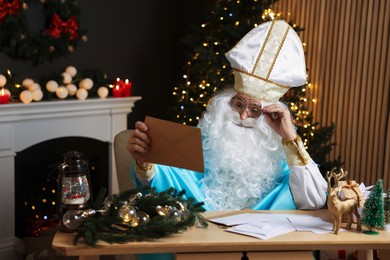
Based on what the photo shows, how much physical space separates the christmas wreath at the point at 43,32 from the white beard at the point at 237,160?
2.28 metres

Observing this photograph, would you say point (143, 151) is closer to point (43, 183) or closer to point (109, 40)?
point (43, 183)

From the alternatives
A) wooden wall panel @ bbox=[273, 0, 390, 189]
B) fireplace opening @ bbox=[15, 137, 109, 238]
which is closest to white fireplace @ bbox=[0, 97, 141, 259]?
fireplace opening @ bbox=[15, 137, 109, 238]

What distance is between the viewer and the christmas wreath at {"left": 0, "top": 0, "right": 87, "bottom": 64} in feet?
16.6

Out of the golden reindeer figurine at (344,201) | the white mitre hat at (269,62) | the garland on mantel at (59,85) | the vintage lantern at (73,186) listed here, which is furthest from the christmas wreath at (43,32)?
A: the golden reindeer figurine at (344,201)

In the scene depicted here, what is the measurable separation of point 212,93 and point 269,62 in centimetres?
190

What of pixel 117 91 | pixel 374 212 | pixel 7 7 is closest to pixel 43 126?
pixel 117 91

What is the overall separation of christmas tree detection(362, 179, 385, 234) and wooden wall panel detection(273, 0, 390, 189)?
240 centimetres

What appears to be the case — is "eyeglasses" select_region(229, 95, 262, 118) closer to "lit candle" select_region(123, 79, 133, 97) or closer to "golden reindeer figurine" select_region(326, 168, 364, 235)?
"golden reindeer figurine" select_region(326, 168, 364, 235)

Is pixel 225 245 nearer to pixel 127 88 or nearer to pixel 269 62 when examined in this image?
pixel 269 62

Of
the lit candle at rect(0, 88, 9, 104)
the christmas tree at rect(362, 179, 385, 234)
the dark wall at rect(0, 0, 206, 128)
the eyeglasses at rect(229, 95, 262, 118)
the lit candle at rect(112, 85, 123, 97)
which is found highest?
the dark wall at rect(0, 0, 206, 128)

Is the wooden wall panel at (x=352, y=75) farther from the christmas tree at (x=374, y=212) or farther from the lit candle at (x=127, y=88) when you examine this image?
the christmas tree at (x=374, y=212)

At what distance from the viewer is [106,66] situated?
19.6 feet

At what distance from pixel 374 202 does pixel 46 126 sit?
3407 millimetres

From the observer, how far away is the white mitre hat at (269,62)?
3227mm
